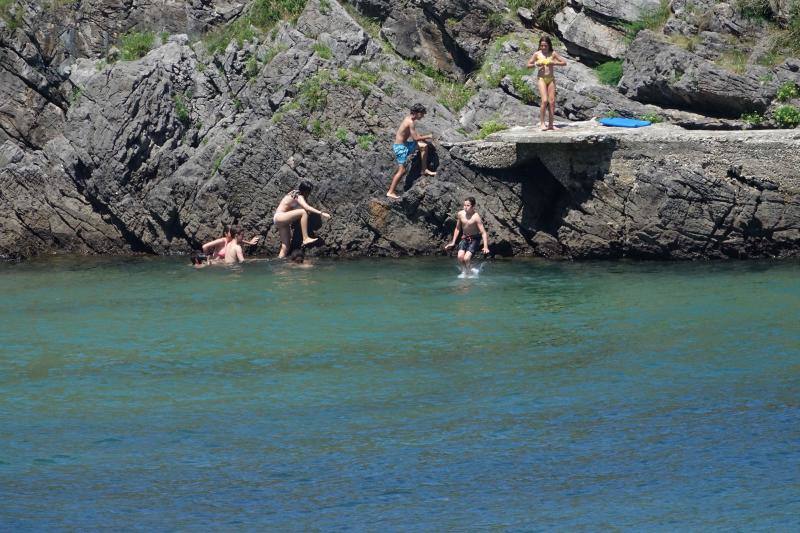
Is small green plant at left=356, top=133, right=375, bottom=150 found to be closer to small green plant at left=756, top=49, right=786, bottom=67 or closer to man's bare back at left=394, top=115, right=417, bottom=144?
man's bare back at left=394, top=115, right=417, bottom=144

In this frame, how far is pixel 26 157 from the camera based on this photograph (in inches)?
834

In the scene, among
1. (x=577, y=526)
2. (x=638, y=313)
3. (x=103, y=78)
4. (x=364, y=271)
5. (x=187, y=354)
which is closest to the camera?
(x=577, y=526)

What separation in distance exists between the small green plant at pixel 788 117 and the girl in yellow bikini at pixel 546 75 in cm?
354

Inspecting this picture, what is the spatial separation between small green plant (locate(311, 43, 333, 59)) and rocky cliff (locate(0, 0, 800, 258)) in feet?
0.09

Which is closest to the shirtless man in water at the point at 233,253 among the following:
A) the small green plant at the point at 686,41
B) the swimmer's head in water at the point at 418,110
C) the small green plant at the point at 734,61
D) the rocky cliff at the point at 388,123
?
the rocky cliff at the point at 388,123

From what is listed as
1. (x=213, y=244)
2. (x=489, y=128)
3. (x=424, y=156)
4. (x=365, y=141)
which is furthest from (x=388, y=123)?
(x=213, y=244)

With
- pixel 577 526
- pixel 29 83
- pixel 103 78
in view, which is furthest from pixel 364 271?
pixel 577 526

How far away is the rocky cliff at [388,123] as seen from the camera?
17828 millimetres

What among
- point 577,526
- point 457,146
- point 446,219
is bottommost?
point 577,526

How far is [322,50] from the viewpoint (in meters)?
20.2

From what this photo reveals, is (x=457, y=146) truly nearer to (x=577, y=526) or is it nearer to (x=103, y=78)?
(x=103, y=78)

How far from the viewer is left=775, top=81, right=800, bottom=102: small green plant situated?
1816cm

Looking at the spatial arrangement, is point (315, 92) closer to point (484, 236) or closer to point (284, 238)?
point (284, 238)

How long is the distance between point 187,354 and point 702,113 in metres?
10.2
